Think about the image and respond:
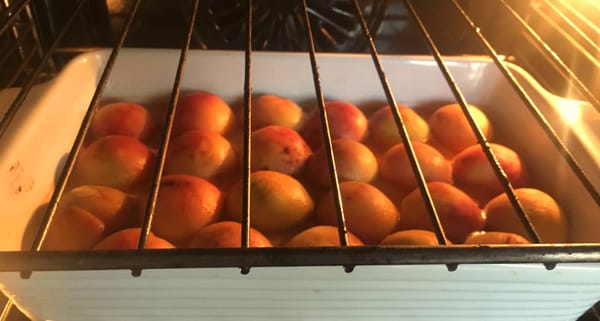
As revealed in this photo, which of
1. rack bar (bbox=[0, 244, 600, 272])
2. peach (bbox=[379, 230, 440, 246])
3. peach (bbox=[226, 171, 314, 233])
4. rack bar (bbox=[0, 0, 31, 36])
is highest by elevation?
rack bar (bbox=[0, 0, 31, 36])

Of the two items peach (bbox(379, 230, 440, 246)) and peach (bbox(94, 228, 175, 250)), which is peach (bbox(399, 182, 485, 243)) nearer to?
peach (bbox(379, 230, 440, 246))

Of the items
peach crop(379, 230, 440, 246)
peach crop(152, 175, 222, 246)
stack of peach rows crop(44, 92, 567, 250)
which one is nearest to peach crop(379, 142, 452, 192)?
stack of peach rows crop(44, 92, 567, 250)

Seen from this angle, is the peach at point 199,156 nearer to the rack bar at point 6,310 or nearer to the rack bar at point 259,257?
the rack bar at point 6,310

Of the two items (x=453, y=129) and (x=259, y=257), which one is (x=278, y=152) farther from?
(x=259, y=257)

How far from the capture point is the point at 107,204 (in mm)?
649

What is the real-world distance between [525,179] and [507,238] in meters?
0.18

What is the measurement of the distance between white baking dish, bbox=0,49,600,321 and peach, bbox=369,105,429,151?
2.5 inches

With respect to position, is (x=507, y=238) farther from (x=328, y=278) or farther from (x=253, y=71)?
(x=253, y=71)

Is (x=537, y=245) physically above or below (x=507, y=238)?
above

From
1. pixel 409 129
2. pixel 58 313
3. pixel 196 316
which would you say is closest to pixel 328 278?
pixel 196 316

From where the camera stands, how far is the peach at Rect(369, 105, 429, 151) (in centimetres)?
80

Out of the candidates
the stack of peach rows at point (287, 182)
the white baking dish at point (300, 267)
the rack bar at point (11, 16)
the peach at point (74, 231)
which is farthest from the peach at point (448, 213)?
the rack bar at point (11, 16)

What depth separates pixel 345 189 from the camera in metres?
0.67

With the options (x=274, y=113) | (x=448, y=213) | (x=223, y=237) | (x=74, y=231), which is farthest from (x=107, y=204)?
(x=448, y=213)
